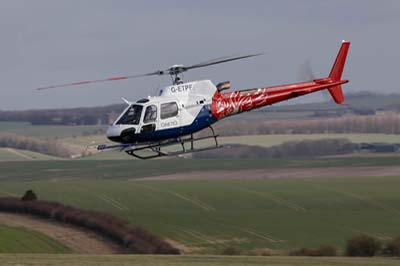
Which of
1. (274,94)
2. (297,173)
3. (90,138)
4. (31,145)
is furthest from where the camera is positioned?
(31,145)

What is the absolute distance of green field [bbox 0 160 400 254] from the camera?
71562 millimetres

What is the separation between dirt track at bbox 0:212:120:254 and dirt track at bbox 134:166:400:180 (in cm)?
3020

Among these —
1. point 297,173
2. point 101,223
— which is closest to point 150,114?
point 101,223

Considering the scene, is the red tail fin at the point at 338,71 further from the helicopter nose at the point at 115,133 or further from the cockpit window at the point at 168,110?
the helicopter nose at the point at 115,133

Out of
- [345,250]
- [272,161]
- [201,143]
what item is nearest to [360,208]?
[345,250]

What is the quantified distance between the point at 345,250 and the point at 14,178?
5867 cm

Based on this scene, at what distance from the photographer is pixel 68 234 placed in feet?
237

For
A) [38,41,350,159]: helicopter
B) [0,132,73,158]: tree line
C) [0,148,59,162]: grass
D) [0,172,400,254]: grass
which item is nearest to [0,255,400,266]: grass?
[38,41,350,159]: helicopter

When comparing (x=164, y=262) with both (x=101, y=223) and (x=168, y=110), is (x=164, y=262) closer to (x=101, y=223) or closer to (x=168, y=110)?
(x=168, y=110)

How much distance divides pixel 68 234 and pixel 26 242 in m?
4.07

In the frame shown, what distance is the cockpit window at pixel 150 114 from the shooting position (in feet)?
166

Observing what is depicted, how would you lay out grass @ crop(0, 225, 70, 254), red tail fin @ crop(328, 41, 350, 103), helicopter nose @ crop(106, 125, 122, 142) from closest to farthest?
helicopter nose @ crop(106, 125, 122, 142), red tail fin @ crop(328, 41, 350, 103), grass @ crop(0, 225, 70, 254)

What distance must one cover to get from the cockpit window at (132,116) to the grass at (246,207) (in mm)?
16525

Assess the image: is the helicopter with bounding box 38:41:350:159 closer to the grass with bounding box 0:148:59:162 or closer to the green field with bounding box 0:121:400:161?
the green field with bounding box 0:121:400:161
